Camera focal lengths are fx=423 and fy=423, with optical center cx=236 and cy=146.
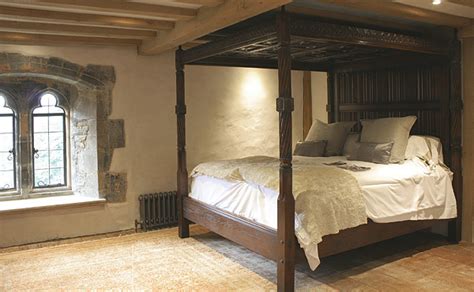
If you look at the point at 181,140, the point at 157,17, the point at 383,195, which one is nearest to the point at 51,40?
the point at 157,17

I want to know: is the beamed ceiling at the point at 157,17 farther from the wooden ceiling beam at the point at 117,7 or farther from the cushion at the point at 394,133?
the cushion at the point at 394,133

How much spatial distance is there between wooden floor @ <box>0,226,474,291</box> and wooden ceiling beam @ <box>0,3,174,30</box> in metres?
2.19

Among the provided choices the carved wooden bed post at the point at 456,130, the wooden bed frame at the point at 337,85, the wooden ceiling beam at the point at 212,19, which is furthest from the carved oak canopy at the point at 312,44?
the wooden ceiling beam at the point at 212,19

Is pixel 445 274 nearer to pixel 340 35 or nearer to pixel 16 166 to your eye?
pixel 340 35

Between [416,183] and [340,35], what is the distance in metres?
1.60

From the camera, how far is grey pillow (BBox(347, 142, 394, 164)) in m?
4.28

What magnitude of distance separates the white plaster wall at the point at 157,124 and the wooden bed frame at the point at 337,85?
573 mm

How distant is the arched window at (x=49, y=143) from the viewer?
496cm

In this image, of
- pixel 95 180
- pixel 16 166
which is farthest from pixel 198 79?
pixel 16 166

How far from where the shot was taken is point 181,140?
4.79 meters

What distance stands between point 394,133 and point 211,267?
2.31m

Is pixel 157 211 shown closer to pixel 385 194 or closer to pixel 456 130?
pixel 385 194

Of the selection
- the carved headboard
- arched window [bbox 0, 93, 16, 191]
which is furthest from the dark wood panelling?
arched window [bbox 0, 93, 16, 191]

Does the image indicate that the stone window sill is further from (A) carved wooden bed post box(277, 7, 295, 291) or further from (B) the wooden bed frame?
(A) carved wooden bed post box(277, 7, 295, 291)
